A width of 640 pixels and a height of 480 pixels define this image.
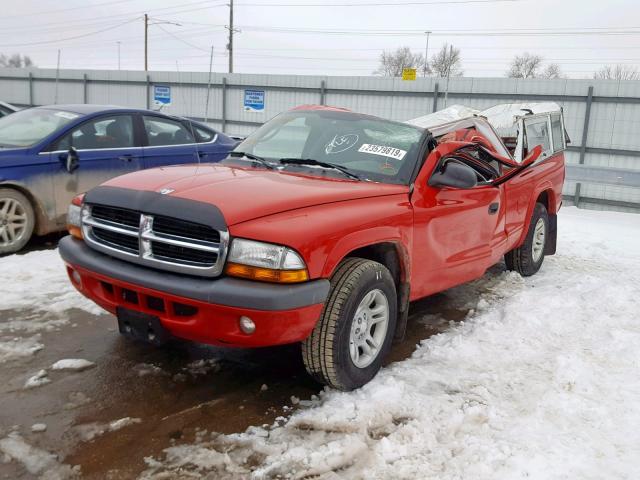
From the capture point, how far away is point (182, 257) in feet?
9.54

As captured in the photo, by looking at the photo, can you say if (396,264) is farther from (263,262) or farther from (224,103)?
(224,103)

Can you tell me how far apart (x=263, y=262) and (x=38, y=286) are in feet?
9.59

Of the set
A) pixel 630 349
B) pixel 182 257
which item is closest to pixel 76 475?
pixel 182 257

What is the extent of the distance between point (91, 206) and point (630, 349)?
3.77m

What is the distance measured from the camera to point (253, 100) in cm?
1906

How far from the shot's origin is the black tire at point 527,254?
5.90m

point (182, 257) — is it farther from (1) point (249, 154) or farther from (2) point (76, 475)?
(1) point (249, 154)

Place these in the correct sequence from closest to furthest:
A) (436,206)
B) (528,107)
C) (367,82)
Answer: (436,206), (528,107), (367,82)

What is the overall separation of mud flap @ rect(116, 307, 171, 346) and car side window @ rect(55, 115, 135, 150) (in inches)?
144

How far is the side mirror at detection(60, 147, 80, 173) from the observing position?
19.4 feet

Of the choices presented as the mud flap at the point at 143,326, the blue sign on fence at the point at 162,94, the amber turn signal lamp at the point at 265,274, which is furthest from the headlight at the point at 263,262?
the blue sign on fence at the point at 162,94

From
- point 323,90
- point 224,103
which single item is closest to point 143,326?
point 323,90

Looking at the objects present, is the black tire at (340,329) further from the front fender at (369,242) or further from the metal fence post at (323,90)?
the metal fence post at (323,90)

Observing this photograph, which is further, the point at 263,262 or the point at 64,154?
the point at 64,154
